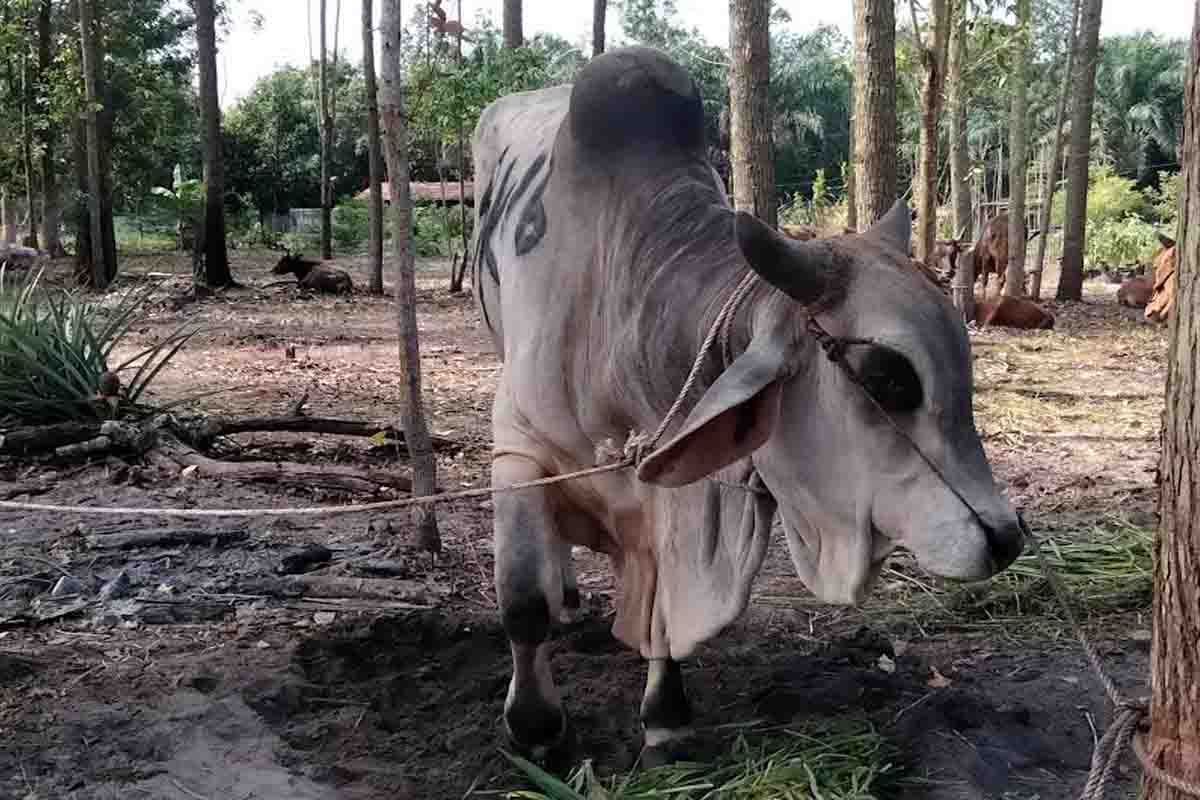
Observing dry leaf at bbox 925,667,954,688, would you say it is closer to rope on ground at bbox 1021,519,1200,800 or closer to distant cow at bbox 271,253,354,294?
rope on ground at bbox 1021,519,1200,800

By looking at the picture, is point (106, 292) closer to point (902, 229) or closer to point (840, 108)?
point (902, 229)

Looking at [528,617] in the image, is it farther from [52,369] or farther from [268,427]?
[52,369]

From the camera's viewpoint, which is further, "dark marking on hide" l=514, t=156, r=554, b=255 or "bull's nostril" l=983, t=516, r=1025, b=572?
"dark marking on hide" l=514, t=156, r=554, b=255

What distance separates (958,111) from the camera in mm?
12664

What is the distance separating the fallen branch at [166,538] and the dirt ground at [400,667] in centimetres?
5

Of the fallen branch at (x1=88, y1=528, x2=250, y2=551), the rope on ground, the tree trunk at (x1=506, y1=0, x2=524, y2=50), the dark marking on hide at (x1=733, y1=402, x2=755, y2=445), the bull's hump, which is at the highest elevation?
the tree trunk at (x1=506, y1=0, x2=524, y2=50)

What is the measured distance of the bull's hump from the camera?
3.16 metres

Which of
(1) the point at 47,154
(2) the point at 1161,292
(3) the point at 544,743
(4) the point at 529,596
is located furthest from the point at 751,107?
(1) the point at 47,154

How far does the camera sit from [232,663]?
374 centimetres

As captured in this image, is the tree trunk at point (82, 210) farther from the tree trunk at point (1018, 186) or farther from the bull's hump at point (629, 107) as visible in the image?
the bull's hump at point (629, 107)

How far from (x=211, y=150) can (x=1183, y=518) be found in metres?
16.0

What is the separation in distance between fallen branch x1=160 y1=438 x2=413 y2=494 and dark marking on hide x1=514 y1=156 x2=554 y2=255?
89.4 inches

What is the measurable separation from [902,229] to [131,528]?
3.50 metres

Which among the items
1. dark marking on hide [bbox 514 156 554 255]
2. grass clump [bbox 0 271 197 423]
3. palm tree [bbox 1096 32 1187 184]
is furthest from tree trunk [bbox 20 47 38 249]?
palm tree [bbox 1096 32 1187 184]
